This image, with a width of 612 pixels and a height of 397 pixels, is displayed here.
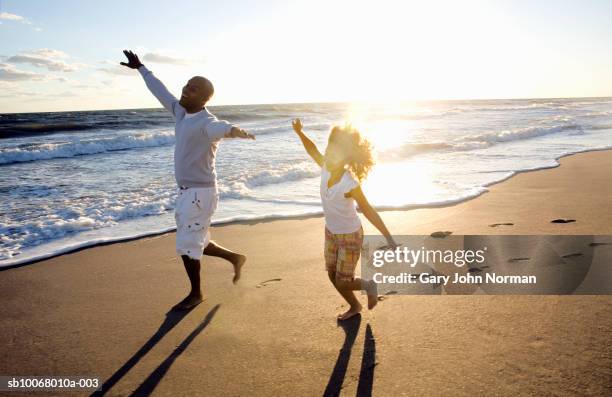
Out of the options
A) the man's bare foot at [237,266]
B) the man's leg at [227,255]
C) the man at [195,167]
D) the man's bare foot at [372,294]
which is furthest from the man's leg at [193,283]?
the man's bare foot at [372,294]

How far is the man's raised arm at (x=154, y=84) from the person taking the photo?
3.86 metres

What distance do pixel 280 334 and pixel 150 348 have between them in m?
0.88

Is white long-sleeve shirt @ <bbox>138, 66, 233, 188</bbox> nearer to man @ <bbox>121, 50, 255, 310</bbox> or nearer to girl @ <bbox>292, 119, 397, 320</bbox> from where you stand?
man @ <bbox>121, 50, 255, 310</bbox>

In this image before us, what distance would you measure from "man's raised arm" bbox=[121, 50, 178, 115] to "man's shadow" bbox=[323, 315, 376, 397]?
2.32m

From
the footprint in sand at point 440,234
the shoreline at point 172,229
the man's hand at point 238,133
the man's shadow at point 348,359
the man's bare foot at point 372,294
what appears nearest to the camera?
the man's shadow at point 348,359

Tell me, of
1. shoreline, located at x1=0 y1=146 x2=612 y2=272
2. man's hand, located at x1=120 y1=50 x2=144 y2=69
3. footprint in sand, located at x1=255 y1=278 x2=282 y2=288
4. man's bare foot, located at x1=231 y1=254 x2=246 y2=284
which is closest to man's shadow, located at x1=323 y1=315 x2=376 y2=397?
footprint in sand, located at x1=255 y1=278 x2=282 y2=288

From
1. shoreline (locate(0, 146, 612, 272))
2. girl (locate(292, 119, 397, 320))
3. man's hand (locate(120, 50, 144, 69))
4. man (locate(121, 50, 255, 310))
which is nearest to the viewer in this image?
girl (locate(292, 119, 397, 320))

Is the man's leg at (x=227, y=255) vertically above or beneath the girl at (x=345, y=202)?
beneath

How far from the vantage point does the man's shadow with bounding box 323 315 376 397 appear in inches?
97.6

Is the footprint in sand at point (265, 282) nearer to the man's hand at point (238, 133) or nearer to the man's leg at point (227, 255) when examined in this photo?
the man's leg at point (227, 255)

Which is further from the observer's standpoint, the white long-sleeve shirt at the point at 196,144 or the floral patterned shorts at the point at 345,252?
the white long-sleeve shirt at the point at 196,144

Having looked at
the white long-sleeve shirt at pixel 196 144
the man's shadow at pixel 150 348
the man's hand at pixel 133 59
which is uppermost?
the man's hand at pixel 133 59

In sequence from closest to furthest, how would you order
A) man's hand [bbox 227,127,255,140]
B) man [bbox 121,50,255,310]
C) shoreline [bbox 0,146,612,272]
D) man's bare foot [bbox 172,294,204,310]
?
man's hand [bbox 227,127,255,140], man [bbox 121,50,255,310], man's bare foot [bbox 172,294,204,310], shoreline [bbox 0,146,612,272]

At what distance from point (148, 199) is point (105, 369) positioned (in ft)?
17.6
